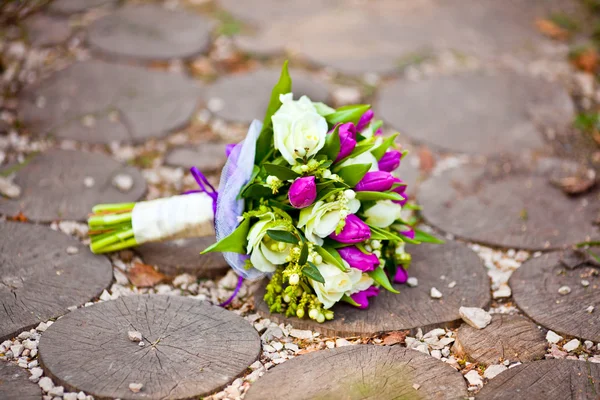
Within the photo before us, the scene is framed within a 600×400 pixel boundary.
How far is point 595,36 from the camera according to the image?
13.1 feet

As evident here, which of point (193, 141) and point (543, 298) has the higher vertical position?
point (543, 298)

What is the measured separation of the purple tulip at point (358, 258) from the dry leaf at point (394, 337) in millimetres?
214

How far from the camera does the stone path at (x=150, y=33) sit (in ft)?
11.7

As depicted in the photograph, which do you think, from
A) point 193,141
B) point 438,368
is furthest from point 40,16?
point 438,368

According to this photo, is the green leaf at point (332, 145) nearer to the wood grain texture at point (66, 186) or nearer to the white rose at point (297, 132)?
the white rose at point (297, 132)

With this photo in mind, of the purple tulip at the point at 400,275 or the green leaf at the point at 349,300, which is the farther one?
the purple tulip at the point at 400,275

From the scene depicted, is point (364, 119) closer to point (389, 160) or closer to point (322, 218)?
point (389, 160)

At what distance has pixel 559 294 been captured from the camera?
6.87ft

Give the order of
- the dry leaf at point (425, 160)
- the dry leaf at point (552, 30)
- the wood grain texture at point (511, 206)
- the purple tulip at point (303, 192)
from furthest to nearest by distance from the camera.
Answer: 1. the dry leaf at point (552, 30)
2. the dry leaf at point (425, 160)
3. the wood grain texture at point (511, 206)
4. the purple tulip at point (303, 192)

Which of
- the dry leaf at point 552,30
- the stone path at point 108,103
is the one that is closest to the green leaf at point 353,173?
the stone path at point 108,103

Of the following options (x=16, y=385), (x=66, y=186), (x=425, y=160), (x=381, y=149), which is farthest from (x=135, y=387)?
(x=425, y=160)

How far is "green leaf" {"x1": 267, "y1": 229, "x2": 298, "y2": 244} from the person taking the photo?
6.08 ft

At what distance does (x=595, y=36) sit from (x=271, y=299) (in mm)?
3060

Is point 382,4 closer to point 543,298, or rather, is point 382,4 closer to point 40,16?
point 40,16
